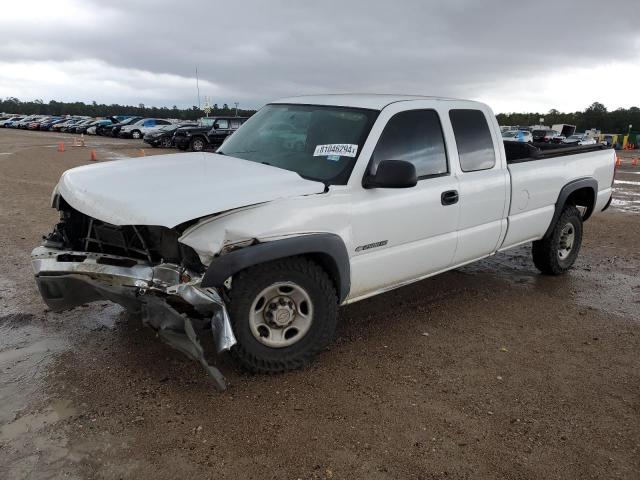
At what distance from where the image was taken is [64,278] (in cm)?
333

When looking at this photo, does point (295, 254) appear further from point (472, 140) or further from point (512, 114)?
point (512, 114)

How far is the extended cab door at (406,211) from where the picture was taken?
12.2ft

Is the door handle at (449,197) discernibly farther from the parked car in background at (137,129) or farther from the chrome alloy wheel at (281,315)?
the parked car in background at (137,129)

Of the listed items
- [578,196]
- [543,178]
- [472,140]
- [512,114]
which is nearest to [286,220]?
[472,140]

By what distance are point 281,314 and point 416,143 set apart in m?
1.77

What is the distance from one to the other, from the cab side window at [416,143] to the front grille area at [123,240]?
4.82 feet

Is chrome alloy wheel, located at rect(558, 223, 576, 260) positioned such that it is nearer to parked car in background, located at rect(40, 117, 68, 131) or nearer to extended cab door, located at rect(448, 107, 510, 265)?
extended cab door, located at rect(448, 107, 510, 265)

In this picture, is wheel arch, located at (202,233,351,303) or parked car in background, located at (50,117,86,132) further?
parked car in background, located at (50,117,86,132)

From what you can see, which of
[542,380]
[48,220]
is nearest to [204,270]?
[542,380]

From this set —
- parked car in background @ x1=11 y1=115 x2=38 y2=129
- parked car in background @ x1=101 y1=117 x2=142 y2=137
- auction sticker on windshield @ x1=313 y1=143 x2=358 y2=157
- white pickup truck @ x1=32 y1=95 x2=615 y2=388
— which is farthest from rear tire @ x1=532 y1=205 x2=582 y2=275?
parked car in background @ x1=11 y1=115 x2=38 y2=129

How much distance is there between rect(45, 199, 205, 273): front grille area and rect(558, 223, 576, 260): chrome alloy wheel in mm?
4495

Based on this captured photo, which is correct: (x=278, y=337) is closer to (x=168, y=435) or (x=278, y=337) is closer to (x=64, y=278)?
(x=168, y=435)

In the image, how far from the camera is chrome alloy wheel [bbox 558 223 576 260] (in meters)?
5.95

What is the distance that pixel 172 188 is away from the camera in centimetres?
325
